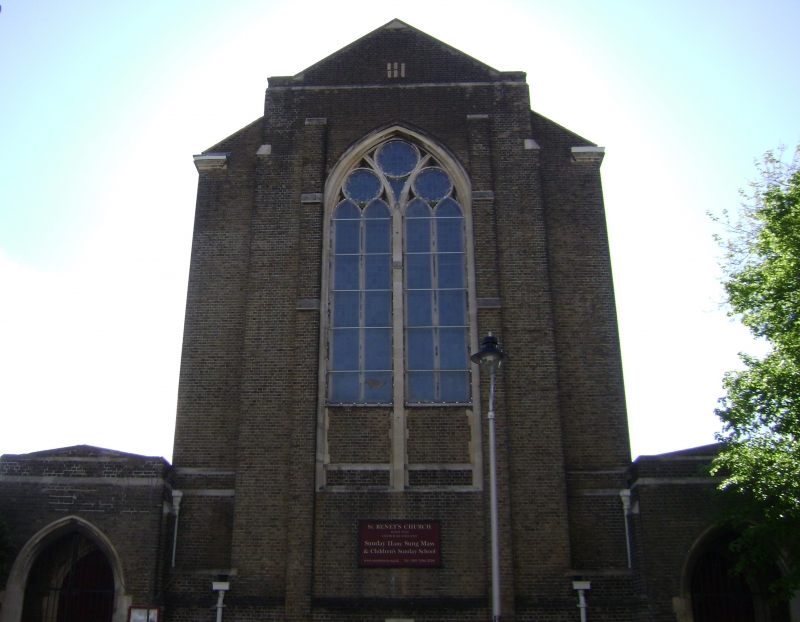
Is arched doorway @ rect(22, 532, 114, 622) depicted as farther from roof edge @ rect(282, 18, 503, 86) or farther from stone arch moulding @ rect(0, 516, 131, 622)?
roof edge @ rect(282, 18, 503, 86)

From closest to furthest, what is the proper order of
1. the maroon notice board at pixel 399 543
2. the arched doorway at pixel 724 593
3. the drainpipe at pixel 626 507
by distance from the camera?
the arched doorway at pixel 724 593
the maroon notice board at pixel 399 543
the drainpipe at pixel 626 507

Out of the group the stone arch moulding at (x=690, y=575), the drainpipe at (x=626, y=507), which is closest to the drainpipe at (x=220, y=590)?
the drainpipe at (x=626, y=507)

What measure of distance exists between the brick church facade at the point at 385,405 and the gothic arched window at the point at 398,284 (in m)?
0.05

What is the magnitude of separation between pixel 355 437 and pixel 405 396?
4.25 feet

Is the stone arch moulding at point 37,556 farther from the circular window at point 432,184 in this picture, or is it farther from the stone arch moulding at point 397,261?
the circular window at point 432,184

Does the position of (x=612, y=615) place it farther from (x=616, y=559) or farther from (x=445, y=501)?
(x=445, y=501)

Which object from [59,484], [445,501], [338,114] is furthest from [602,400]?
[59,484]

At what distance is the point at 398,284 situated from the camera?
1898cm

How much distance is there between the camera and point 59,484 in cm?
1648

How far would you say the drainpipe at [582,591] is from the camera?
1612 cm

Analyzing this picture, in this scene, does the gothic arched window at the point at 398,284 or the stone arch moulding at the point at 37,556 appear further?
the gothic arched window at the point at 398,284

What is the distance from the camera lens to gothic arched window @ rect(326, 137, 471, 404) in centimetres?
1825

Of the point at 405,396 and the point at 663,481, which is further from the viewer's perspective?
the point at 405,396

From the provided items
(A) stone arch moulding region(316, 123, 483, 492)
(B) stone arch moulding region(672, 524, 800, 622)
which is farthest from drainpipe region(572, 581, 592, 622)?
(A) stone arch moulding region(316, 123, 483, 492)
